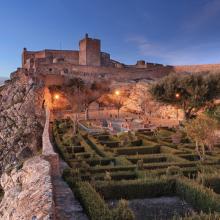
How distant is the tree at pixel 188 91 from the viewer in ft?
128

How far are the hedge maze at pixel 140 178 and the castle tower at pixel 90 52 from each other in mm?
37554

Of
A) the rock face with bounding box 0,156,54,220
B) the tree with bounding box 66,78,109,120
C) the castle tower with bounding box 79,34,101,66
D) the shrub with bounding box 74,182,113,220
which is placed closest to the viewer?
the rock face with bounding box 0,156,54,220

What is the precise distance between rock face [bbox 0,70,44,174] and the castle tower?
14347mm

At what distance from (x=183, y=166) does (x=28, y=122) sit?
26.4 meters

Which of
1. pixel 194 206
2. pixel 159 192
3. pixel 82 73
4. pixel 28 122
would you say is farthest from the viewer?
pixel 82 73

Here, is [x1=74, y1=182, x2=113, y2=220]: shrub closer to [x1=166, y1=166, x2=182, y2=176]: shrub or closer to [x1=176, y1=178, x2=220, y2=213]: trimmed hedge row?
[x1=176, y1=178, x2=220, y2=213]: trimmed hedge row

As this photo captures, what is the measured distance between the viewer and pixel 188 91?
3978 cm

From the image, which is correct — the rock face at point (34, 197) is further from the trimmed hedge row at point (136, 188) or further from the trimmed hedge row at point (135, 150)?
the trimmed hedge row at point (135, 150)

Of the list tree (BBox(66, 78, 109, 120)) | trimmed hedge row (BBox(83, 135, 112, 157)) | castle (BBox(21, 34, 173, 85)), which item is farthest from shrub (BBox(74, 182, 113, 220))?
castle (BBox(21, 34, 173, 85))

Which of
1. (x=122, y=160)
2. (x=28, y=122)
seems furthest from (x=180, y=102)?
(x=122, y=160)

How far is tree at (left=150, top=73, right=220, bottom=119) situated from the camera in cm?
3897

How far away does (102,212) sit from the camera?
775 centimetres

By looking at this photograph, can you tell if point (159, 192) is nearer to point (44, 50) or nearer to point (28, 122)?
point (28, 122)

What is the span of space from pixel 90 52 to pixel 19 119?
80.0ft
